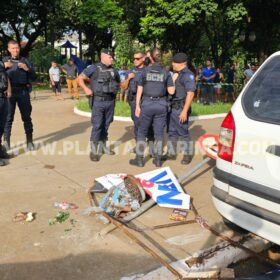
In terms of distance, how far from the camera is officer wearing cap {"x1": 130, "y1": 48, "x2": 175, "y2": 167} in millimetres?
5453

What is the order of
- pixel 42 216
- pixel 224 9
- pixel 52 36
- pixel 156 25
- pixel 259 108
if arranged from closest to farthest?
1. pixel 259 108
2. pixel 42 216
3. pixel 224 9
4. pixel 156 25
5. pixel 52 36

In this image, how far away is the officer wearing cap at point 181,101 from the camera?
5.63m

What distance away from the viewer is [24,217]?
153 inches

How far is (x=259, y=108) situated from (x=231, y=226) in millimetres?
1257

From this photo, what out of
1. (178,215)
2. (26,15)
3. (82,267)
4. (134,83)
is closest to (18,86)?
(134,83)

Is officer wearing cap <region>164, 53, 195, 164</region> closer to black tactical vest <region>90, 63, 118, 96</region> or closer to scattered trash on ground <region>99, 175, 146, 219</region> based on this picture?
black tactical vest <region>90, 63, 118, 96</region>

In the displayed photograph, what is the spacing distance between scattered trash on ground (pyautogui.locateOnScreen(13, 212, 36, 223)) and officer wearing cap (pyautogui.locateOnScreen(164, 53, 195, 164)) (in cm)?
279

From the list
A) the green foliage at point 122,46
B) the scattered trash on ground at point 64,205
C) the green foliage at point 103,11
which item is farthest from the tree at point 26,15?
the scattered trash on ground at point 64,205

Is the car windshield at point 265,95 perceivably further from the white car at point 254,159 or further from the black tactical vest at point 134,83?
the black tactical vest at point 134,83

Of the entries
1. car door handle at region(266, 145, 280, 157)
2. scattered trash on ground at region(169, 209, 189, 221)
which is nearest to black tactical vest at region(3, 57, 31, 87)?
scattered trash on ground at region(169, 209, 189, 221)

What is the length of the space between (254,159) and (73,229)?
6.09 ft

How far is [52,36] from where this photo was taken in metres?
35.5

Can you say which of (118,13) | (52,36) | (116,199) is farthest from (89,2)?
(116,199)

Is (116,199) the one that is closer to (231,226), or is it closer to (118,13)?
(231,226)
